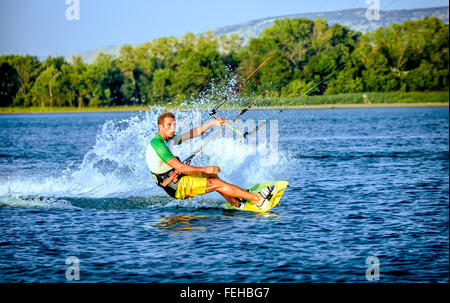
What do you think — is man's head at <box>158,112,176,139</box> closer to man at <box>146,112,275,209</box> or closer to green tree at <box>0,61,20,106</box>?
man at <box>146,112,275,209</box>

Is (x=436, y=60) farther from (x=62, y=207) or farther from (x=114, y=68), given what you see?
(x=62, y=207)

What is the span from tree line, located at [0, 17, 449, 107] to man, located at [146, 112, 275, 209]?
60511 millimetres

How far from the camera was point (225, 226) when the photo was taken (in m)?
10.6

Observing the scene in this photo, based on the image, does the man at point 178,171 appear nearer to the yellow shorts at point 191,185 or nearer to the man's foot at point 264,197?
the yellow shorts at point 191,185

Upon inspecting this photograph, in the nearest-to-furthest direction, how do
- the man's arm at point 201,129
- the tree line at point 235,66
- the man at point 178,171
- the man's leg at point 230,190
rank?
the man at point 178,171 → the man's arm at point 201,129 → the man's leg at point 230,190 → the tree line at point 235,66

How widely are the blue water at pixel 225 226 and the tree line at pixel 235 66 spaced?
55595mm

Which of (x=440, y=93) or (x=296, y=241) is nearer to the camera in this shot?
(x=296, y=241)

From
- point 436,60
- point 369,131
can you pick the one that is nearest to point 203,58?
point 436,60

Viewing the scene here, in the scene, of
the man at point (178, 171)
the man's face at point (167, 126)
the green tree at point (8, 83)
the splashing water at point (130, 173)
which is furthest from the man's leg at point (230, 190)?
the green tree at point (8, 83)

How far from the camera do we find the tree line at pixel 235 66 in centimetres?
7638

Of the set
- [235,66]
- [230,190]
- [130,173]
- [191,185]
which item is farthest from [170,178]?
[235,66]

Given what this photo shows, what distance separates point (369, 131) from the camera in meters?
39.6
